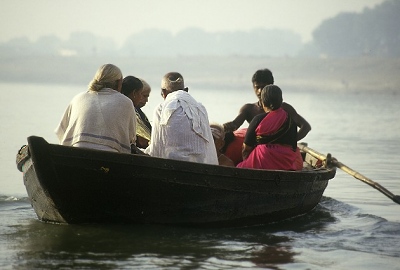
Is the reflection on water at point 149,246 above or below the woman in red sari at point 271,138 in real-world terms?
below

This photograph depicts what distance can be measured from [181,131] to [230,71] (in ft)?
203

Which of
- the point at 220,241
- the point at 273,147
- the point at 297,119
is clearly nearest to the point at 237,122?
the point at 297,119

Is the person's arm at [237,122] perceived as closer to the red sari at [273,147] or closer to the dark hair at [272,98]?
the red sari at [273,147]

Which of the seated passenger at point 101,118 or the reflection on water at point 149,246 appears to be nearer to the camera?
the reflection on water at point 149,246

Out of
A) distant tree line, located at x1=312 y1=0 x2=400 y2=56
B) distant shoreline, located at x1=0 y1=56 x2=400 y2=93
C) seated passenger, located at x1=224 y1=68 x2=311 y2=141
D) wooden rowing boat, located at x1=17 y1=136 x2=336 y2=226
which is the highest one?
distant tree line, located at x1=312 y1=0 x2=400 y2=56

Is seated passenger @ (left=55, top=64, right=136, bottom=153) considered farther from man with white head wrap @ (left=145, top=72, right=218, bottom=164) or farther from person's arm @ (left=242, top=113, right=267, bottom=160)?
person's arm @ (left=242, top=113, right=267, bottom=160)

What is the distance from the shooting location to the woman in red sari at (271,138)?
31.1ft

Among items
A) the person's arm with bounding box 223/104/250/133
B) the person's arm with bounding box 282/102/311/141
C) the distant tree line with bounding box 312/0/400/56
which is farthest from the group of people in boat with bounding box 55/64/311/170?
the distant tree line with bounding box 312/0/400/56

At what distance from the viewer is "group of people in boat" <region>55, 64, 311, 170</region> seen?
8.66 metres

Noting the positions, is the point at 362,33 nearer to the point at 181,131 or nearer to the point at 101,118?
the point at 181,131

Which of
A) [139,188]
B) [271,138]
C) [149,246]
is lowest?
[149,246]

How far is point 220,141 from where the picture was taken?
1002 cm

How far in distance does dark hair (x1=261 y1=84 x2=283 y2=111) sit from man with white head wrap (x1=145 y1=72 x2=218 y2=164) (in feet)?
2.32

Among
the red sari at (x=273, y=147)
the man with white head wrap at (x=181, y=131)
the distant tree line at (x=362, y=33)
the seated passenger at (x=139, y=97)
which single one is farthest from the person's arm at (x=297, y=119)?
the distant tree line at (x=362, y=33)
